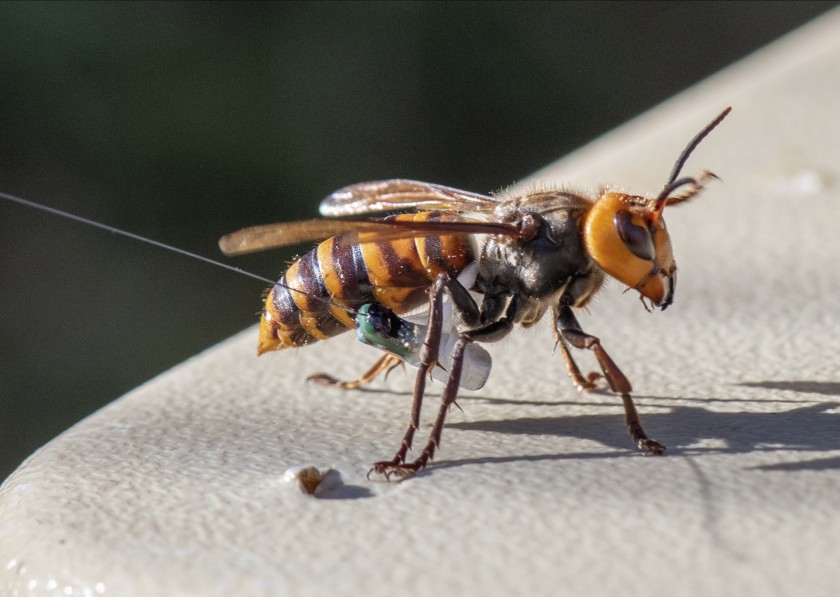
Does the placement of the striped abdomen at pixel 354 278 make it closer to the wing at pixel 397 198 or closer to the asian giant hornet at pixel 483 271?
the asian giant hornet at pixel 483 271

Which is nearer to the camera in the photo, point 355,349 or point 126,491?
point 126,491

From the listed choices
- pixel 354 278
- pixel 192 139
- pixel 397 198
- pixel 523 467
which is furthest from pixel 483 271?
pixel 192 139

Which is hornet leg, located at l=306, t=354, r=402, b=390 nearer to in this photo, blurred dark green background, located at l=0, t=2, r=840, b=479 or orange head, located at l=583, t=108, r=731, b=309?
orange head, located at l=583, t=108, r=731, b=309

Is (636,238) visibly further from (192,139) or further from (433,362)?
(192,139)

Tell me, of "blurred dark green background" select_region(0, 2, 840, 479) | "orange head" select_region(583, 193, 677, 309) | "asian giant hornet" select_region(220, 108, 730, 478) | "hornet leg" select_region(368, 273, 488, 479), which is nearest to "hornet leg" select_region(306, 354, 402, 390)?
"asian giant hornet" select_region(220, 108, 730, 478)

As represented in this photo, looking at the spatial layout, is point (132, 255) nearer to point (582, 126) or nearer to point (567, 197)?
point (582, 126)

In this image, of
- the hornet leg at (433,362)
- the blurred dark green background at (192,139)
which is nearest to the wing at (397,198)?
the hornet leg at (433,362)

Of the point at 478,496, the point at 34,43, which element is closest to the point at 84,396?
the point at 34,43
